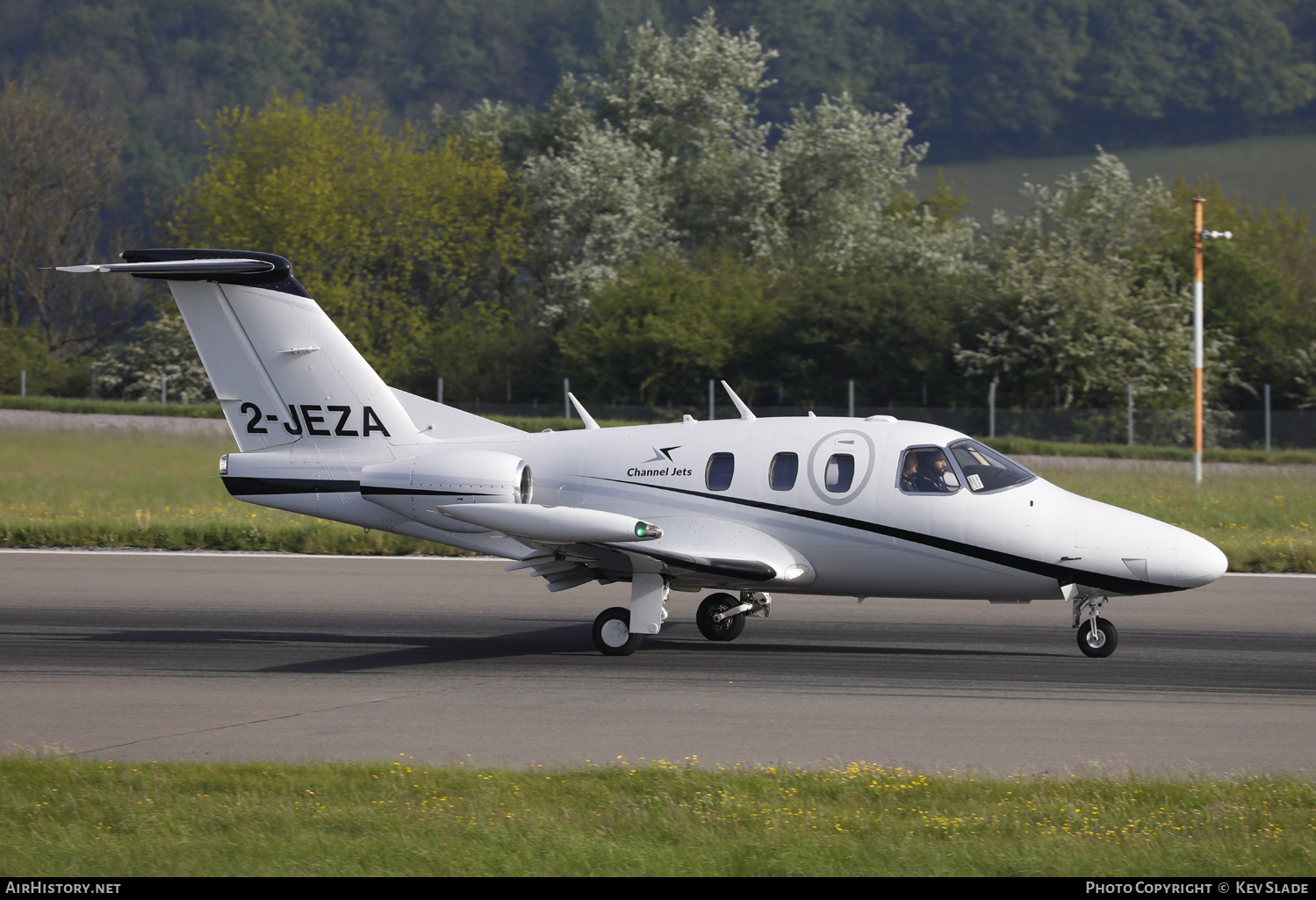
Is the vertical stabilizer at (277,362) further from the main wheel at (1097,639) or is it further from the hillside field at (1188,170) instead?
the hillside field at (1188,170)

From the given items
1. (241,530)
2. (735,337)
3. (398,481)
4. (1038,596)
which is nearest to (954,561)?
(1038,596)

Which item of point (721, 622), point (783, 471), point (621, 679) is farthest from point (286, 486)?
point (783, 471)

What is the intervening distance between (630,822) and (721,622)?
739 centimetres

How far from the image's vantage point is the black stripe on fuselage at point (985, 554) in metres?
14.1

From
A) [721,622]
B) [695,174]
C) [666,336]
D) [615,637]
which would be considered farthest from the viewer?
[695,174]

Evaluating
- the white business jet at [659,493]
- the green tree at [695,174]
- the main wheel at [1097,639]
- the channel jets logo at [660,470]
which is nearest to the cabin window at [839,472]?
the white business jet at [659,493]

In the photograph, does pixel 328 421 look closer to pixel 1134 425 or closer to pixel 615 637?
pixel 615 637

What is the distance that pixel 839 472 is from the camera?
49.2ft

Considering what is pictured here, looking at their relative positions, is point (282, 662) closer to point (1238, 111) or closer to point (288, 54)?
point (1238, 111)

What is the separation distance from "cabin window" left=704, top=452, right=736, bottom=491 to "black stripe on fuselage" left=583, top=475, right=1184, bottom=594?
118 mm

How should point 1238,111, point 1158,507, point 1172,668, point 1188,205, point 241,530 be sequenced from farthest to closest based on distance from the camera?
point 1238,111 → point 1188,205 → point 1158,507 → point 241,530 → point 1172,668

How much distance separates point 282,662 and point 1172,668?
9.16 meters

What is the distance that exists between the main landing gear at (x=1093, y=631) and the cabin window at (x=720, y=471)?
3.90 m

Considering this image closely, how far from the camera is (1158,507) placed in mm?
27828
